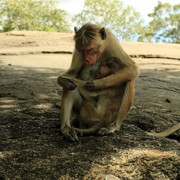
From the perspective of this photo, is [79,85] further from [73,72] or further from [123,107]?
[123,107]

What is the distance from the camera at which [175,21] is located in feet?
147

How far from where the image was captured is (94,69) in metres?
4.57

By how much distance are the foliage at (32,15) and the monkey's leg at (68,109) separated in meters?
32.3

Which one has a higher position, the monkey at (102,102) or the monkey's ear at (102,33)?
the monkey's ear at (102,33)

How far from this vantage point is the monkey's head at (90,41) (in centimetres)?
418

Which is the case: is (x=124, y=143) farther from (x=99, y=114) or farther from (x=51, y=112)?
(x=51, y=112)

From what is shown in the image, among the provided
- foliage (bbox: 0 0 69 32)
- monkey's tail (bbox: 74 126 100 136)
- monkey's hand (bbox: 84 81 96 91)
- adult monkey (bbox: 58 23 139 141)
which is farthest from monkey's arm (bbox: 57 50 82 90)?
foliage (bbox: 0 0 69 32)

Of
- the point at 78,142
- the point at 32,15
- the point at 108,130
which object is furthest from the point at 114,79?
the point at 32,15

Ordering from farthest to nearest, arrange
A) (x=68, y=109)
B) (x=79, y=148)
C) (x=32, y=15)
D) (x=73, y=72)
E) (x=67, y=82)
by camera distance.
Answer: (x=32, y=15)
(x=73, y=72)
(x=68, y=109)
(x=67, y=82)
(x=79, y=148)

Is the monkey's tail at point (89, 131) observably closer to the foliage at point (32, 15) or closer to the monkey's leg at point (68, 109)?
the monkey's leg at point (68, 109)

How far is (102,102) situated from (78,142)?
537 millimetres

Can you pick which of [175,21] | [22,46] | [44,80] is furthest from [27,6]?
[44,80]

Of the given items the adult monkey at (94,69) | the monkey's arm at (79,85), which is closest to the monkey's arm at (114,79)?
the adult monkey at (94,69)

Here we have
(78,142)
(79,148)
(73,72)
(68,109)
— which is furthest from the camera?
(73,72)
